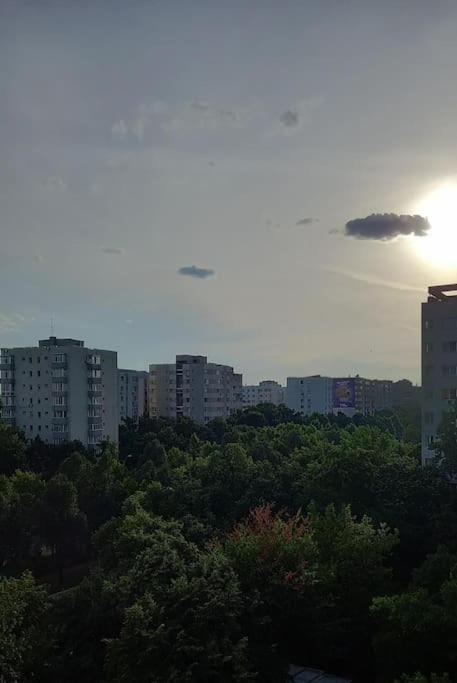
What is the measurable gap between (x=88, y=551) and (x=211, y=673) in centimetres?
2137

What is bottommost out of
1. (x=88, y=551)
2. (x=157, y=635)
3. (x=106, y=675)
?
(x=88, y=551)


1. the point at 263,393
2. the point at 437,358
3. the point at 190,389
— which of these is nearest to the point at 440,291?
the point at 437,358

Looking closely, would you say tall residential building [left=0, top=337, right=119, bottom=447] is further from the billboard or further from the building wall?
the billboard

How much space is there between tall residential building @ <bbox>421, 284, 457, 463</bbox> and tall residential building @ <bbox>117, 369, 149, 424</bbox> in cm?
5080

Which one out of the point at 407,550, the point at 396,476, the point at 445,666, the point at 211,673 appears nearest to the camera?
the point at 211,673

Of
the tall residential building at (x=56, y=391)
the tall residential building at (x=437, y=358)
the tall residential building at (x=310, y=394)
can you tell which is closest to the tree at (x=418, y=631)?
the tall residential building at (x=437, y=358)

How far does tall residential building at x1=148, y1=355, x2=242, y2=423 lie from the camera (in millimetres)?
81188

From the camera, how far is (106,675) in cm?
1459

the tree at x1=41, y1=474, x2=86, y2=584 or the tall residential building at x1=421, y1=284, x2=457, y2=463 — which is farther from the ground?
the tall residential building at x1=421, y1=284, x2=457, y2=463

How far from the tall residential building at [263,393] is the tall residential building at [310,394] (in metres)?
16.2

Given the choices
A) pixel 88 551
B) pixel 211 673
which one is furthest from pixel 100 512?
pixel 211 673

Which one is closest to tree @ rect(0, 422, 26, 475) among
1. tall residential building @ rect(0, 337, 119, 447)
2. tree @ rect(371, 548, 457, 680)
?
tall residential building @ rect(0, 337, 119, 447)

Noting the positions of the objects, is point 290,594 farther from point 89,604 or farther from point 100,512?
point 100,512

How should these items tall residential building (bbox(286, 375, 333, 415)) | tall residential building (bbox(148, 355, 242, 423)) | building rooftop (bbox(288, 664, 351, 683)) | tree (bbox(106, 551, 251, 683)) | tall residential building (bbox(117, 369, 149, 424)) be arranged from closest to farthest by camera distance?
tree (bbox(106, 551, 251, 683))
building rooftop (bbox(288, 664, 351, 683))
tall residential building (bbox(117, 369, 149, 424))
tall residential building (bbox(148, 355, 242, 423))
tall residential building (bbox(286, 375, 333, 415))
